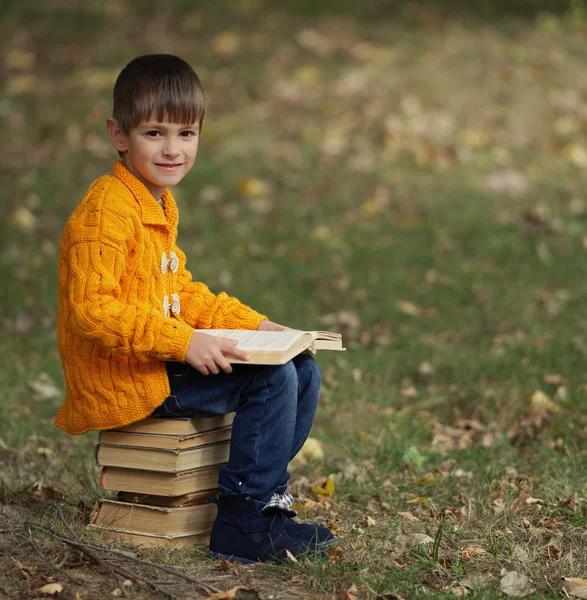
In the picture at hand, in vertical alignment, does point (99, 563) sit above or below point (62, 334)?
below

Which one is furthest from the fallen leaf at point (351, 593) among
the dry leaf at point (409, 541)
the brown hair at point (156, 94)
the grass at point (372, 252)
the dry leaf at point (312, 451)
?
the brown hair at point (156, 94)

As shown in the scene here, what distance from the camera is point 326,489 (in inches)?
142

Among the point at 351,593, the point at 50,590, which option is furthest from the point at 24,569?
the point at 351,593

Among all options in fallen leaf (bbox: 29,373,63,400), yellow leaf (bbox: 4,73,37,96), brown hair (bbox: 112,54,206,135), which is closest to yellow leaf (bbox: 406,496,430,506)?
brown hair (bbox: 112,54,206,135)

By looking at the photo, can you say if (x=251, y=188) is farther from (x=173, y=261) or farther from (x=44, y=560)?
(x=44, y=560)

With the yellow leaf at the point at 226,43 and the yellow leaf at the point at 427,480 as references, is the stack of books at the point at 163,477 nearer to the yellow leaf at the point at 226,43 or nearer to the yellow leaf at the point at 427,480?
the yellow leaf at the point at 427,480

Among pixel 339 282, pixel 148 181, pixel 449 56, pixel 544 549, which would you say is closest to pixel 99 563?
pixel 148 181

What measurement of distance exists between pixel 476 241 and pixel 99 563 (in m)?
4.51

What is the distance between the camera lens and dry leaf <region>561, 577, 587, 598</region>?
275 cm

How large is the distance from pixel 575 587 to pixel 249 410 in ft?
3.58

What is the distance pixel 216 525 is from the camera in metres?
2.94

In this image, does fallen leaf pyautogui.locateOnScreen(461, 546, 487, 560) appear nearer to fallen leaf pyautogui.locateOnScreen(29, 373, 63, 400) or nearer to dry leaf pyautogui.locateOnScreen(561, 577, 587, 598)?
dry leaf pyautogui.locateOnScreen(561, 577, 587, 598)

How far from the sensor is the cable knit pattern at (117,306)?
2.77 m

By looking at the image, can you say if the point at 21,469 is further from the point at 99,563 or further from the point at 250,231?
the point at 250,231
